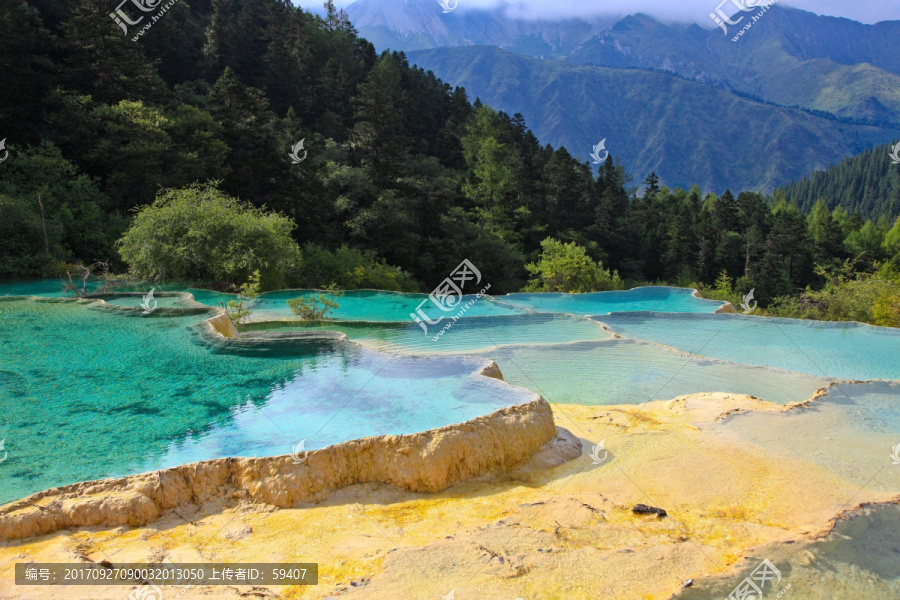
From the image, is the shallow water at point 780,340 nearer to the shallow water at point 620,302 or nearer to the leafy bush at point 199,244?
the shallow water at point 620,302

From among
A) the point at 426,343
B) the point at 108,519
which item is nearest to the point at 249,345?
the point at 426,343

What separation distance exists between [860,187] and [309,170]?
102013 millimetres

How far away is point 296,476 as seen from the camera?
5.46 meters

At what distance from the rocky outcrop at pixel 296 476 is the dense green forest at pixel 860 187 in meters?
99.0

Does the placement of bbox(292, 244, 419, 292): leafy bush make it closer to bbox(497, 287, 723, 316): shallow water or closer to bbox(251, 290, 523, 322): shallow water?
bbox(251, 290, 523, 322): shallow water

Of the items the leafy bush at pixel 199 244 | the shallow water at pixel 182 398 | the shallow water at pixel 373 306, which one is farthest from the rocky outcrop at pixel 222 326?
the leafy bush at pixel 199 244

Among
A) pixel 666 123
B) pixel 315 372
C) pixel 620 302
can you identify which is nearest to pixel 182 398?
pixel 315 372

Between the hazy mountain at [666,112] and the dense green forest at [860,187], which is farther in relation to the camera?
the hazy mountain at [666,112]

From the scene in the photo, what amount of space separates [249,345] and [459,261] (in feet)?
68.0

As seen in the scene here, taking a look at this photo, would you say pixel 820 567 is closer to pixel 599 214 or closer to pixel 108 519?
pixel 108 519

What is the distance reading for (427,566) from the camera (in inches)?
170

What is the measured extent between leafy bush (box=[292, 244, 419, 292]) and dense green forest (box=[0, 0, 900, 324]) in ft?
0.25

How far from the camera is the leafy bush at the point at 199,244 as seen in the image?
15.2m

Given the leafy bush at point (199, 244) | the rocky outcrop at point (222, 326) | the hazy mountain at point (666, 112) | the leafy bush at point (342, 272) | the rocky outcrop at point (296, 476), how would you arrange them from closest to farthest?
the rocky outcrop at point (296, 476)
the rocky outcrop at point (222, 326)
the leafy bush at point (199, 244)
the leafy bush at point (342, 272)
the hazy mountain at point (666, 112)
